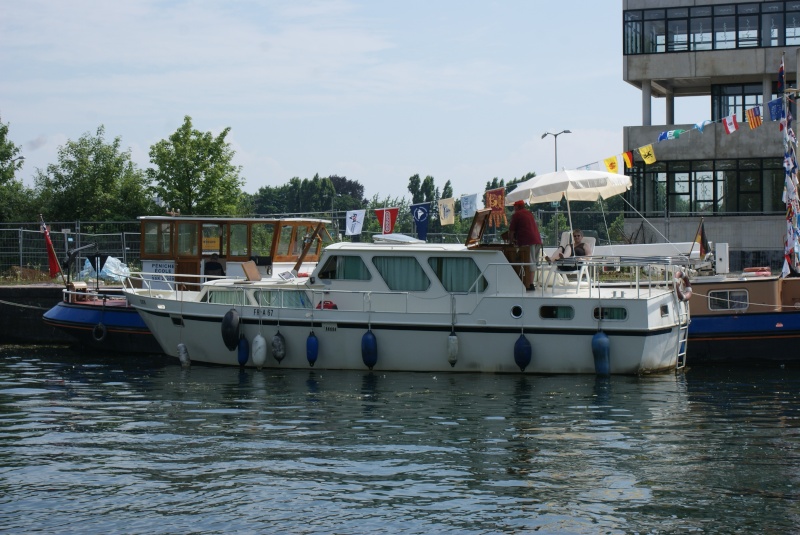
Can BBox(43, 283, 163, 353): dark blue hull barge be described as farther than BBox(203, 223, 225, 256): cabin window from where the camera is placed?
No

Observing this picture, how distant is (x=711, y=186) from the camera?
140 ft

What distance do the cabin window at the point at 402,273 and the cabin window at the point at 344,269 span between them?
0.28 m

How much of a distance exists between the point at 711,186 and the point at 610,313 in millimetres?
25640

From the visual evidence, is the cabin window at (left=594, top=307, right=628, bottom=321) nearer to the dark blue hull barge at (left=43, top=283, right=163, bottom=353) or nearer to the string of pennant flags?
the string of pennant flags

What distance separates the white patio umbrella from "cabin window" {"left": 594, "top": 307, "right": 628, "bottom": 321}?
212cm

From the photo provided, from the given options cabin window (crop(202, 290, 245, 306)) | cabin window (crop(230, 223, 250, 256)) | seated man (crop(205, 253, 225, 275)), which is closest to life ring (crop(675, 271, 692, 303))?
cabin window (crop(202, 290, 245, 306))

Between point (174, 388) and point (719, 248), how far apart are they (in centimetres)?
1209

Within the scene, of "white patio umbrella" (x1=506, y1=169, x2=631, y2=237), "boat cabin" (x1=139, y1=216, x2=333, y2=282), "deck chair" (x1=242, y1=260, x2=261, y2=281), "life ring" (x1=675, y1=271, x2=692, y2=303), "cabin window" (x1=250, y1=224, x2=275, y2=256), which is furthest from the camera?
"cabin window" (x1=250, y1=224, x2=275, y2=256)

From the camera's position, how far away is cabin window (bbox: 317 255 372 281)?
1994 cm

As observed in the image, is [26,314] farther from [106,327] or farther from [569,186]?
[569,186]

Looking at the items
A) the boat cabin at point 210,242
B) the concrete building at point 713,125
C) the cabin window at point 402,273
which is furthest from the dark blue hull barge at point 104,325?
the concrete building at point 713,125

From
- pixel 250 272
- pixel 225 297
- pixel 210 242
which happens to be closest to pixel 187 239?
pixel 210 242

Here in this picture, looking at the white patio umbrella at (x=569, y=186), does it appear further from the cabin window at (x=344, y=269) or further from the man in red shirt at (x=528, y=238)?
the cabin window at (x=344, y=269)

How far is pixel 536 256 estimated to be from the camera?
64.6ft
